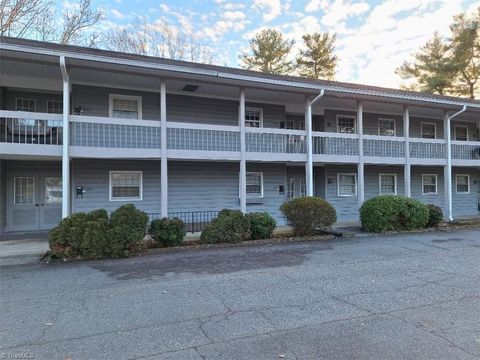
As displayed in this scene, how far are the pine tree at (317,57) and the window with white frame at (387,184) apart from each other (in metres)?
16.8

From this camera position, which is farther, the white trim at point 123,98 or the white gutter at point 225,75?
the white trim at point 123,98

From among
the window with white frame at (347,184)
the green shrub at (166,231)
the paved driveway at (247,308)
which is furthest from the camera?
the window with white frame at (347,184)

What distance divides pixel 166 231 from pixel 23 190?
21.6 ft

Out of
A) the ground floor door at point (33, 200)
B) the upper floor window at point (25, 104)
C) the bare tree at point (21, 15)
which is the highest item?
the bare tree at point (21, 15)

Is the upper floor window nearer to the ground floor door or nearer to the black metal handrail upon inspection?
the ground floor door

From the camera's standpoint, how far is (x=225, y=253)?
32.1ft

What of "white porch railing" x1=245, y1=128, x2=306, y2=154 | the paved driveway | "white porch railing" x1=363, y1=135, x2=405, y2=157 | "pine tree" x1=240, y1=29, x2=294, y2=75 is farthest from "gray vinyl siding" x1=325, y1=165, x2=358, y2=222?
"pine tree" x1=240, y1=29, x2=294, y2=75

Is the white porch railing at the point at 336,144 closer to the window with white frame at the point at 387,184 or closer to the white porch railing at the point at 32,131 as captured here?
the window with white frame at the point at 387,184

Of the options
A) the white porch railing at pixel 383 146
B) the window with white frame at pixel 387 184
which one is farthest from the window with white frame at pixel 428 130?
the white porch railing at pixel 383 146

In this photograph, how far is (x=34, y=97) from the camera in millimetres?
13078

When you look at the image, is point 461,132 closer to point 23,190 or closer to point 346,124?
point 346,124

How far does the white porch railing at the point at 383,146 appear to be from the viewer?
16.1m

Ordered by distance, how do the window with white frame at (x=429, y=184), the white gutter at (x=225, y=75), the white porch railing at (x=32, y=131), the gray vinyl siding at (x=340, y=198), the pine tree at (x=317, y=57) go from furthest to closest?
the pine tree at (x=317, y=57)
the window with white frame at (x=429, y=184)
the gray vinyl siding at (x=340, y=198)
the white porch railing at (x=32, y=131)
the white gutter at (x=225, y=75)

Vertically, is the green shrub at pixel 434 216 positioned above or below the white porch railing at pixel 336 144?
below
